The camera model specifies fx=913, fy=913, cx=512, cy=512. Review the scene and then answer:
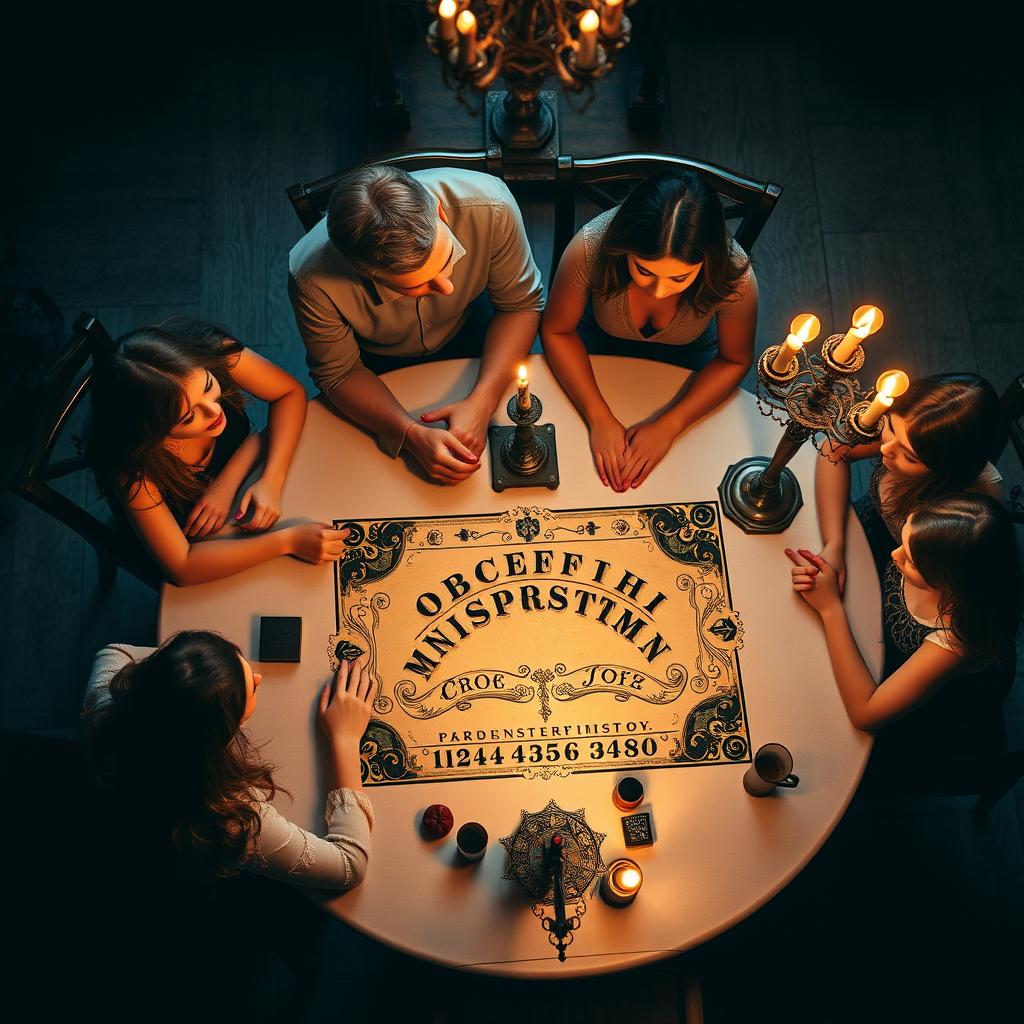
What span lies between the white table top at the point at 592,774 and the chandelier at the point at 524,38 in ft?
2.63

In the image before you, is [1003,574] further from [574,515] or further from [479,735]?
[479,735]

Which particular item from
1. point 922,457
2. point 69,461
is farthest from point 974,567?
point 69,461

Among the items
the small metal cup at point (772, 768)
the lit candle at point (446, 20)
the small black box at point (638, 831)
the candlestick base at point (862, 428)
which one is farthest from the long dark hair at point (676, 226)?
the small black box at point (638, 831)

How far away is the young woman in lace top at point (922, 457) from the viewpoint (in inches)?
82.7

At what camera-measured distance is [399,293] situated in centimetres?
231

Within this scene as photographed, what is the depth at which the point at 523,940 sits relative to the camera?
197cm

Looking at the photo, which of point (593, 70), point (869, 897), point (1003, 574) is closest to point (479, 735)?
point (1003, 574)

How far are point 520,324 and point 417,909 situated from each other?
1.55 metres

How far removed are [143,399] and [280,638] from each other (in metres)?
0.65

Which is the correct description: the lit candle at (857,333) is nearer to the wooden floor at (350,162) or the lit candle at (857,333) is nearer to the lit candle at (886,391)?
the lit candle at (886,391)

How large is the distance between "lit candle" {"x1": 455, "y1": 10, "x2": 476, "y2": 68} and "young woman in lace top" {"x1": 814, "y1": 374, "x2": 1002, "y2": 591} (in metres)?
1.38

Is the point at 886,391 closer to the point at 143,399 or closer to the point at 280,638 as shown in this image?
the point at 280,638

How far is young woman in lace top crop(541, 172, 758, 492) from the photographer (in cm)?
212

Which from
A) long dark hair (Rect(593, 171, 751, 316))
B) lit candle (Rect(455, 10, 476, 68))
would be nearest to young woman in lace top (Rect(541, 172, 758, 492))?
long dark hair (Rect(593, 171, 751, 316))
